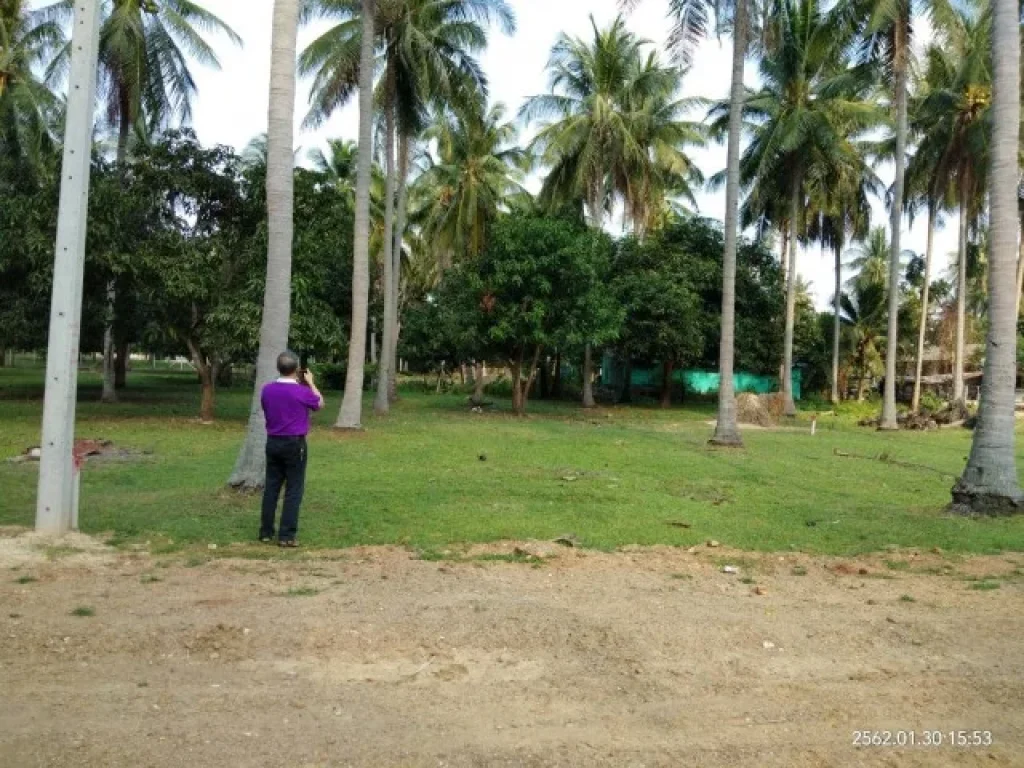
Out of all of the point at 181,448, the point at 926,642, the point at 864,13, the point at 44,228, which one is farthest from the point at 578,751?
the point at 864,13

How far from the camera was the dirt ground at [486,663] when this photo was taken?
3832 millimetres

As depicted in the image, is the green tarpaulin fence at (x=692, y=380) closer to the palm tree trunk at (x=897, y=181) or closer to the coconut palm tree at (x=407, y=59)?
the palm tree trunk at (x=897, y=181)

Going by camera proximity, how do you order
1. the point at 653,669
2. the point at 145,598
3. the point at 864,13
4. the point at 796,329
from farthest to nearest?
the point at 796,329 → the point at 864,13 → the point at 145,598 → the point at 653,669

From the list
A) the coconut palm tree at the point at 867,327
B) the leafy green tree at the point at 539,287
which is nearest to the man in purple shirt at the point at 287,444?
the leafy green tree at the point at 539,287

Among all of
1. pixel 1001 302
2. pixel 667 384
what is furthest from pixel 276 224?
pixel 667 384

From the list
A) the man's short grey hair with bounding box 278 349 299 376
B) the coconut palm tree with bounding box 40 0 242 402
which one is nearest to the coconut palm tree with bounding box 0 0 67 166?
the coconut palm tree with bounding box 40 0 242 402

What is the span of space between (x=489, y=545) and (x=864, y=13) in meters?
23.7

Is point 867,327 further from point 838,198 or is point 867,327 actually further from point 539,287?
point 539,287

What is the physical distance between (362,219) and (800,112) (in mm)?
18740

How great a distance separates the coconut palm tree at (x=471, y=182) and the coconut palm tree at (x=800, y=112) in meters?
10.1

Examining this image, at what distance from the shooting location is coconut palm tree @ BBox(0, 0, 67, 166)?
80.3 ft

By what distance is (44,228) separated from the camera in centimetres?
1889

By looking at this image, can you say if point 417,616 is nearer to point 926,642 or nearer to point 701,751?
point 701,751

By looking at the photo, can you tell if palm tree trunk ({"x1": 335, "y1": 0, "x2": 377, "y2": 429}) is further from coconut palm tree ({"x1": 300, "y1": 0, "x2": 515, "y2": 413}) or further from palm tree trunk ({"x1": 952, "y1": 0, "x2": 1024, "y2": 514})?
palm tree trunk ({"x1": 952, "y1": 0, "x2": 1024, "y2": 514})
